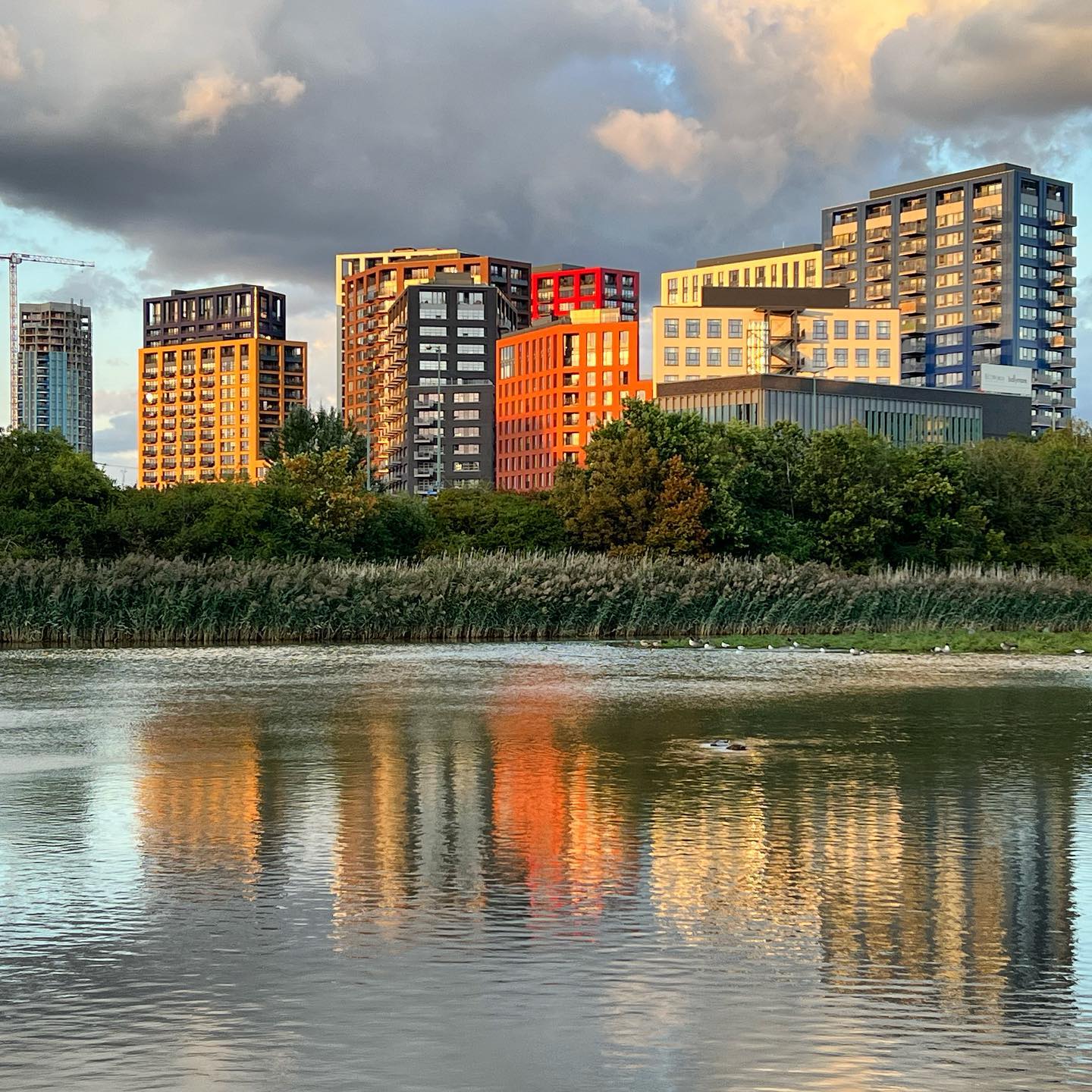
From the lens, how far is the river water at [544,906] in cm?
903

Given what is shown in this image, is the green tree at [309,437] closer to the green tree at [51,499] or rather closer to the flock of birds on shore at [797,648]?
the green tree at [51,499]

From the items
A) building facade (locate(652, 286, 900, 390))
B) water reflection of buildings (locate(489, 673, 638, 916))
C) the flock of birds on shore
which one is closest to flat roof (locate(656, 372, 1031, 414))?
building facade (locate(652, 286, 900, 390))

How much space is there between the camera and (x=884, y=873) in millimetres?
14047

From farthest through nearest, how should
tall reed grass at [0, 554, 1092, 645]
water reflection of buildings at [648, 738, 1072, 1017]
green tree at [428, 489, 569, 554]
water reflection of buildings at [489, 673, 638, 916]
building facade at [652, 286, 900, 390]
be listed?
building facade at [652, 286, 900, 390]
green tree at [428, 489, 569, 554]
tall reed grass at [0, 554, 1092, 645]
water reflection of buildings at [489, 673, 638, 916]
water reflection of buildings at [648, 738, 1072, 1017]

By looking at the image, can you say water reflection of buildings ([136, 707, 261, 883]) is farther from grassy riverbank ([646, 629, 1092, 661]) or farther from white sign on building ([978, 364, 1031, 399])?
white sign on building ([978, 364, 1031, 399])

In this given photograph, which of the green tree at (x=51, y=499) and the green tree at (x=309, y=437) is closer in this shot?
the green tree at (x=51, y=499)

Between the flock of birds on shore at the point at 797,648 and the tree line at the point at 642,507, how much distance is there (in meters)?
21.0

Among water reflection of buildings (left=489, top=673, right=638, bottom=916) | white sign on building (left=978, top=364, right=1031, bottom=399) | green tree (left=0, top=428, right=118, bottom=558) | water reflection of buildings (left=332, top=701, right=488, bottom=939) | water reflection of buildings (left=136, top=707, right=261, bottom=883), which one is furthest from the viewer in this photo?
white sign on building (left=978, top=364, right=1031, bottom=399)

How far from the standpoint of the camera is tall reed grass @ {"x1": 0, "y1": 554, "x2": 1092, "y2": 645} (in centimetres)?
5406

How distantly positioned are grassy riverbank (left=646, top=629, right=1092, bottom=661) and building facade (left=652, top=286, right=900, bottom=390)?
114795mm

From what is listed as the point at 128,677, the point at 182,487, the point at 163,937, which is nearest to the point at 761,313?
the point at 182,487

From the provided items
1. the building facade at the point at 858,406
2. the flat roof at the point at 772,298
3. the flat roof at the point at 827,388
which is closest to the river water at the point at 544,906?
the building facade at the point at 858,406

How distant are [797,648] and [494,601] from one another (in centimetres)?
1213

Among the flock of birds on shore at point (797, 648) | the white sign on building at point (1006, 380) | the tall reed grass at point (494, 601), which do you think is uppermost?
the white sign on building at point (1006, 380)
